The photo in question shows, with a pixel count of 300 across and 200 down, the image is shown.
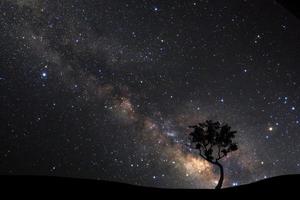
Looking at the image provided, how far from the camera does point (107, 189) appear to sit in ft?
24.4

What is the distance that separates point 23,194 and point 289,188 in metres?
5.19

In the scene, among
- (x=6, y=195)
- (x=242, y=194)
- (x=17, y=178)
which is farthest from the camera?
(x=17, y=178)

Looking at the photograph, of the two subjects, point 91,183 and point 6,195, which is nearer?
point 6,195

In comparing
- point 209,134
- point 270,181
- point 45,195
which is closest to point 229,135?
point 209,134

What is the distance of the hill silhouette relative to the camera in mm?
6988

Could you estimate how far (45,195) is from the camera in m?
6.84

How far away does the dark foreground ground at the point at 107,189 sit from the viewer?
6934mm

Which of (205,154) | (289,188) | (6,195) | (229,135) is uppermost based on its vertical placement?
(229,135)

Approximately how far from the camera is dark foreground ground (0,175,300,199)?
6.93 metres

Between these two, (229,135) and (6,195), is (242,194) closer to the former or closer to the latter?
(6,195)

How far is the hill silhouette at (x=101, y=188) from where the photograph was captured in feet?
22.9

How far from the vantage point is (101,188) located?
7.48 meters

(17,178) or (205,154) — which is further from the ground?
(205,154)

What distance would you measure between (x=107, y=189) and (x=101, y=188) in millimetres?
134
